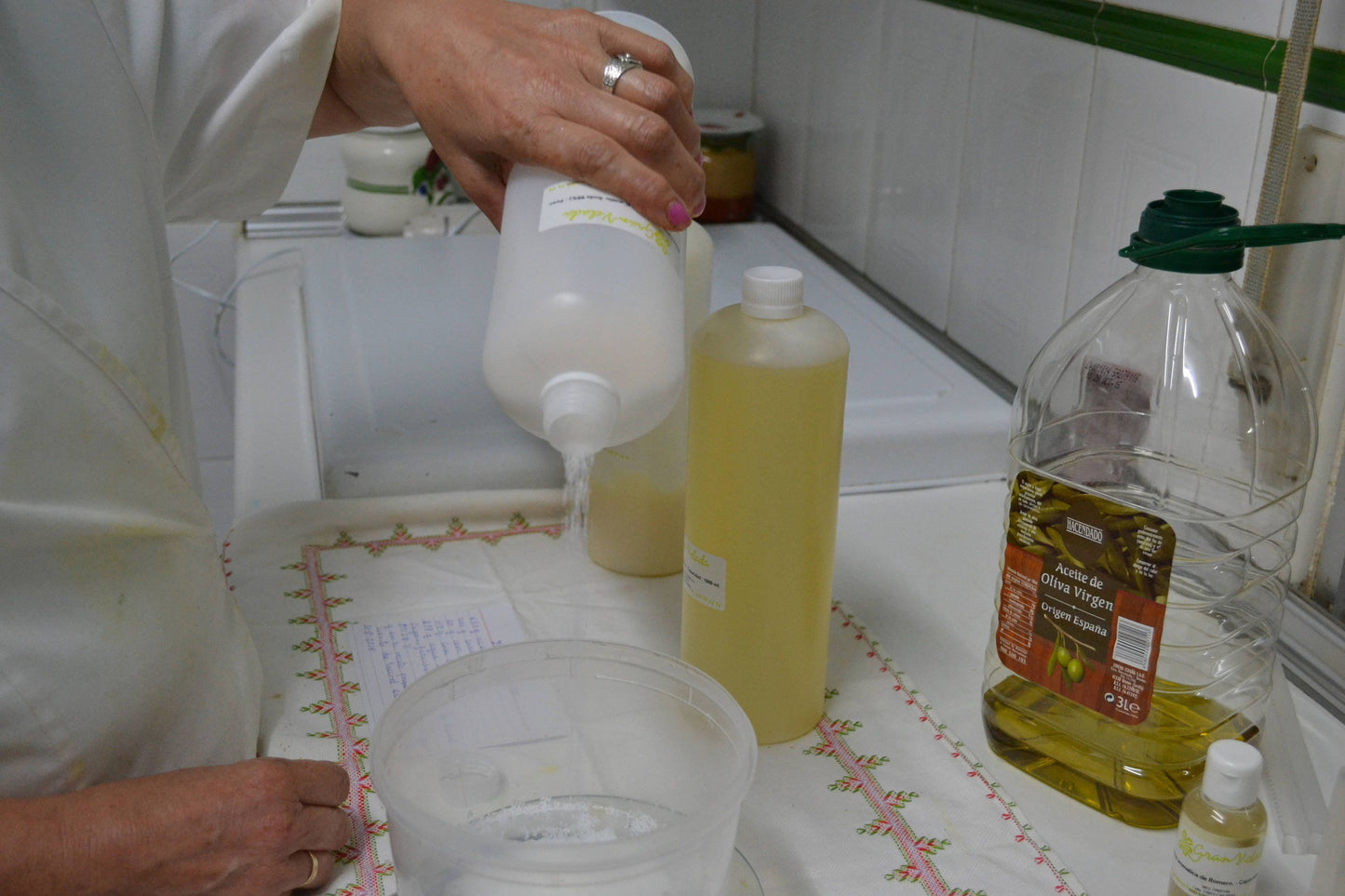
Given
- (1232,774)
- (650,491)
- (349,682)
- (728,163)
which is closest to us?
(1232,774)

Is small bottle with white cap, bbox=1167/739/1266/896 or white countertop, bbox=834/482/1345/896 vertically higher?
small bottle with white cap, bbox=1167/739/1266/896

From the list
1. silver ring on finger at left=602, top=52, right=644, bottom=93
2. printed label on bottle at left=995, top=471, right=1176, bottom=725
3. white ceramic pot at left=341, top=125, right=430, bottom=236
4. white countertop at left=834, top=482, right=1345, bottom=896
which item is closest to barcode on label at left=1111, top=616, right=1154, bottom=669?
printed label on bottle at left=995, top=471, right=1176, bottom=725

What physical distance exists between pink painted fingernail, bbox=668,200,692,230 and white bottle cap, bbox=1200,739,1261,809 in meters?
0.38

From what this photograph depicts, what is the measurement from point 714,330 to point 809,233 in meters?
1.05

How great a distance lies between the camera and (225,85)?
2.84 ft

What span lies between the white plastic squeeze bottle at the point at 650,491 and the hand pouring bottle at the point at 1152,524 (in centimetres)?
24

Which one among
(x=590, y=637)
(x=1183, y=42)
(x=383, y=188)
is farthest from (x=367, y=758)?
(x=383, y=188)

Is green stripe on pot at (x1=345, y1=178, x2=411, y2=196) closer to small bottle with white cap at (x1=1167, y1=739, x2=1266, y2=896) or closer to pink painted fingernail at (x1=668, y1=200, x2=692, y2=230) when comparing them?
pink painted fingernail at (x1=668, y1=200, x2=692, y2=230)

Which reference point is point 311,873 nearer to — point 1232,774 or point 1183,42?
point 1232,774

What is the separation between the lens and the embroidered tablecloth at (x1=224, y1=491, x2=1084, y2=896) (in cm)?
68

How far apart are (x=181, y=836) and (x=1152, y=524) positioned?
52cm

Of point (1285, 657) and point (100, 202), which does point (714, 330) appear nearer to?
point (100, 202)

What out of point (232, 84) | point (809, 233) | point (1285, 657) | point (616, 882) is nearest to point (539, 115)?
point (232, 84)

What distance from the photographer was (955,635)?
0.90 meters
